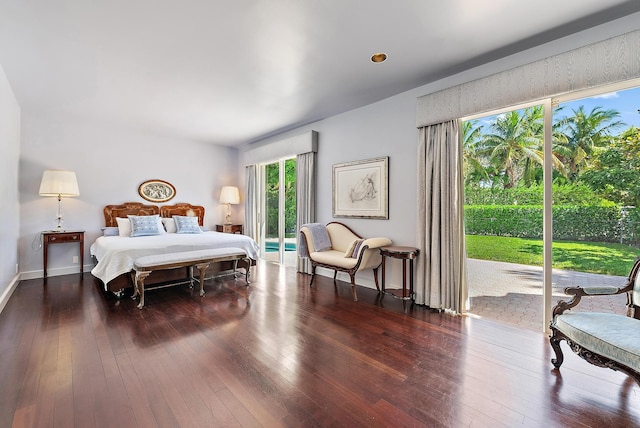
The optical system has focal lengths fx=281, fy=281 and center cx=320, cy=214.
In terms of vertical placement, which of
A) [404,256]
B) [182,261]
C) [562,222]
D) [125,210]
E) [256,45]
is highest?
[256,45]

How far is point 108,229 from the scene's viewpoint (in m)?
5.11

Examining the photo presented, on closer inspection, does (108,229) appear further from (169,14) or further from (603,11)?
(603,11)

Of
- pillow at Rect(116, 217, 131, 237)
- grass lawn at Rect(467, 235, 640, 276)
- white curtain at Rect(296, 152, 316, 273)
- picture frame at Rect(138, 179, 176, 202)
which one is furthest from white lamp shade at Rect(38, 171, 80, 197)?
grass lawn at Rect(467, 235, 640, 276)

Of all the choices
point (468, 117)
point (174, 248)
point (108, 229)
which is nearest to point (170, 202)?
point (108, 229)

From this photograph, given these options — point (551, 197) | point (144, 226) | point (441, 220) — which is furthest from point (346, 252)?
point (144, 226)

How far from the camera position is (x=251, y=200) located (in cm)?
655

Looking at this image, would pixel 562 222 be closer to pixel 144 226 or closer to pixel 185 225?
pixel 185 225

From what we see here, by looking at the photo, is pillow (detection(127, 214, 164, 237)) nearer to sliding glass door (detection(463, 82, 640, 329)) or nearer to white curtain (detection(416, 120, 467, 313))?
white curtain (detection(416, 120, 467, 313))

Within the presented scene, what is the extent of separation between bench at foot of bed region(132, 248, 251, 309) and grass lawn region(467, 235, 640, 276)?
326 centimetres

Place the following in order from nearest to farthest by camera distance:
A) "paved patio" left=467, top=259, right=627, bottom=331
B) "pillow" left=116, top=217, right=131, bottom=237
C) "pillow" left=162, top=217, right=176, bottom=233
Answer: "paved patio" left=467, top=259, right=627, bottom=331 → "pillow" left=116, top=217, right=131, bottom=237 → "pillow" left=162, top=217, right=176, bottom=233

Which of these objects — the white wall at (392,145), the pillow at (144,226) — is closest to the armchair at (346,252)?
the white wall at (392,145)

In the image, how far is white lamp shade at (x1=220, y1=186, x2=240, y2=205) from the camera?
6.61 m

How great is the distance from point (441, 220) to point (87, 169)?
6.10m

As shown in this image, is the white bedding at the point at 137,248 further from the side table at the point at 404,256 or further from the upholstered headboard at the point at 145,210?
the side table at the point at 404,256
